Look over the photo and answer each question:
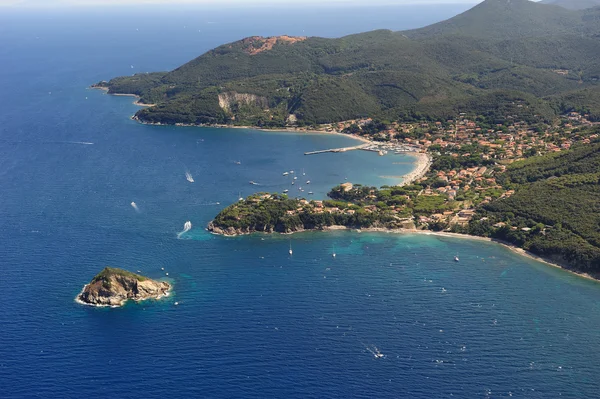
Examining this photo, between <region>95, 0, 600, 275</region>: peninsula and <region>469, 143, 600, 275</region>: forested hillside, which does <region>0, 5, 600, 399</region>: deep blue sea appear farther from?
<region>95, 0, 600, 275</region>: peninsula

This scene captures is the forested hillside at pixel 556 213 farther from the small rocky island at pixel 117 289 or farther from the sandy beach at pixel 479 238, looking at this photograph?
the small rocky island at pixel 117 289

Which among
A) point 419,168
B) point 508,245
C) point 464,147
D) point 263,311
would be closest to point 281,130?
point 419,168

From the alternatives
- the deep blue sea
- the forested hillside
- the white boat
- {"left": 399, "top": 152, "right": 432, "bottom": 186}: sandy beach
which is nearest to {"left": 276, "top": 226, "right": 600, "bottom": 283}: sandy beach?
the forested hillside

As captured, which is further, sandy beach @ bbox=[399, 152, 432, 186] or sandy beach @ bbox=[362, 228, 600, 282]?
sandy beach @ bbox=[399, 152, 432, 186]

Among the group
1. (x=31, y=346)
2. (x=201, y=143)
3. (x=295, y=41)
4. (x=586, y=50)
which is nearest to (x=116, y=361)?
(x=31, y=346)

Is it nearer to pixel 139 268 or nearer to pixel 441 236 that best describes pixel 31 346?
pixel 139 268

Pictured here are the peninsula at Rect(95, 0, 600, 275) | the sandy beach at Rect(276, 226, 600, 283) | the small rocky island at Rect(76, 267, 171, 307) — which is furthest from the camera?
the peninsula at Rect(95, 0, 600, 275)

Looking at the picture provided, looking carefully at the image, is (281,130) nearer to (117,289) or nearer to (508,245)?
(508,245)
